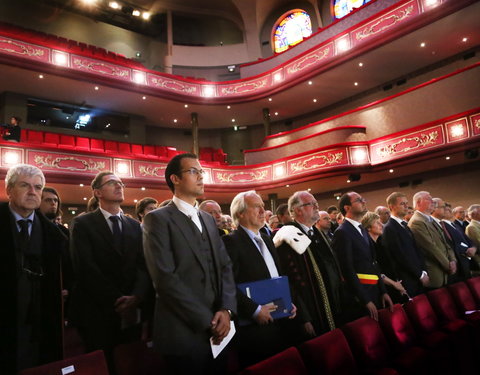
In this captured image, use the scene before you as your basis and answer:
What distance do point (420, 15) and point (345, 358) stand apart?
8.73 meters

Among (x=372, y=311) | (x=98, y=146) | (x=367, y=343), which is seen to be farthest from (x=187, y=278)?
(x=98, y=146)

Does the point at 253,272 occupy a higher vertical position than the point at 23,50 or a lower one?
lower

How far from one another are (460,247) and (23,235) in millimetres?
4120

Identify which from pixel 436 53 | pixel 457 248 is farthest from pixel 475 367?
pixel 436 53

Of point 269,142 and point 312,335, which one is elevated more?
point 269,142

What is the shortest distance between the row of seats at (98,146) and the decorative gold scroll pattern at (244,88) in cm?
222

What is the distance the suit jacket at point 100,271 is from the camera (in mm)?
1843

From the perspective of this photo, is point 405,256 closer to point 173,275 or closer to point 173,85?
point 173,275

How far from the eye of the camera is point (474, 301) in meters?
3.04

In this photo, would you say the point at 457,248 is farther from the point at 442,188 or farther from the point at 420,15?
the point at 420,15

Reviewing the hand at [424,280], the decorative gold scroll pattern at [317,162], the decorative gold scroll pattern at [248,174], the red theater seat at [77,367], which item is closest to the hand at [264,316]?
the red theater seat at [77,367]

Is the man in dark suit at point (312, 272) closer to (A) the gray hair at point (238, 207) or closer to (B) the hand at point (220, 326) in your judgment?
(A) the gray hair at point (238, 207)

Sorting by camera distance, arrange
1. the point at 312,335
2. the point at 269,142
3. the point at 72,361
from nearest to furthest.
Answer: the point at 72,361 → the point at 312,335 → the point at 269,142

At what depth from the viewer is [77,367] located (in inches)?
54.7
